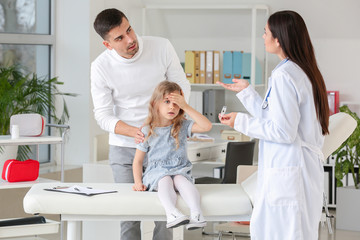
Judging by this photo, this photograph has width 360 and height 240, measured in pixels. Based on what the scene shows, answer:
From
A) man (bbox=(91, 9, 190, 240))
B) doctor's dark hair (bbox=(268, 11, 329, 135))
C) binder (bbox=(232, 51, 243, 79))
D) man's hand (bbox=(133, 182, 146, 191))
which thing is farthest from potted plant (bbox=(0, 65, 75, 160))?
doctor's dark hair (bbox=(268, 11, 329, 135))

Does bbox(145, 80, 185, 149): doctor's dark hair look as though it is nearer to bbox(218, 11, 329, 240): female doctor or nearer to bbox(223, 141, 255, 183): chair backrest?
bbox(218, 11, 329, 240): female doctor

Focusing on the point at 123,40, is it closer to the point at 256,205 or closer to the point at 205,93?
the point at 256,205

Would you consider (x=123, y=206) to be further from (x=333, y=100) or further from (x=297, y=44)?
(x=333, y=100)

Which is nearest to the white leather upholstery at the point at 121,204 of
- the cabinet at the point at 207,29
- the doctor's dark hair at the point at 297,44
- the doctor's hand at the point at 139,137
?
the doctor's hand at the point at 139,137

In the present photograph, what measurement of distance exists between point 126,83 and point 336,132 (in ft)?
3.40

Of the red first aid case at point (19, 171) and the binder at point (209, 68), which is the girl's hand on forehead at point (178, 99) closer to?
the red first aid case at point (19, 171)

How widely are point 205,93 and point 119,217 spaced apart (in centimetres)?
355

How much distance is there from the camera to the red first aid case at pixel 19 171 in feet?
13.4

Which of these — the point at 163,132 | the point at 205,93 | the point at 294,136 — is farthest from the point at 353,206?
the point at 294,136

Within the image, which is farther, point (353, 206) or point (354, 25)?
point (354, 25)

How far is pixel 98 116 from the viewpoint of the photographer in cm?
309

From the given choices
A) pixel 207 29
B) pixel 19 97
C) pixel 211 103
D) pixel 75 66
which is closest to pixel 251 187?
pixel 19 97

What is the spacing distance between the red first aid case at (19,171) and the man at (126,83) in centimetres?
120

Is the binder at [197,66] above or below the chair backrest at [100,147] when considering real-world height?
above
